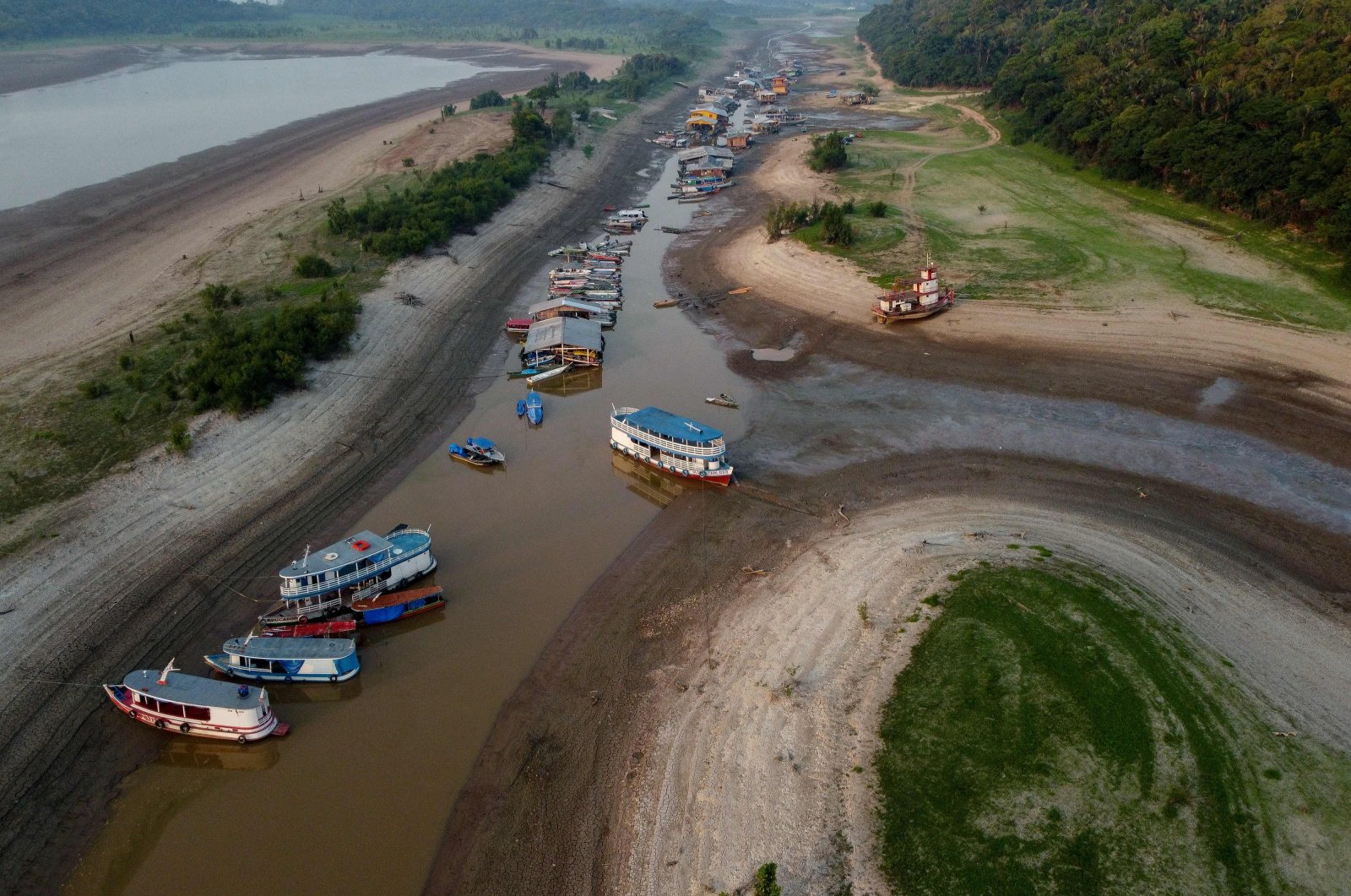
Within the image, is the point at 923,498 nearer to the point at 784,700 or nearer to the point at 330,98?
the point at 784,700

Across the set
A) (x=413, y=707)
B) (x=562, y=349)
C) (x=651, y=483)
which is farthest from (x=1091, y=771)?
(x=562, y=349)

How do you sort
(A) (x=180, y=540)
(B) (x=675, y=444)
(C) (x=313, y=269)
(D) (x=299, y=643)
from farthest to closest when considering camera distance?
(C) (x=313, y=269) < (B) (x=675, y=444) < (A) (x=180, y=540) < (D) (x=299, y=643)

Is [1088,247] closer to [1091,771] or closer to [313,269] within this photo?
[1091,771]

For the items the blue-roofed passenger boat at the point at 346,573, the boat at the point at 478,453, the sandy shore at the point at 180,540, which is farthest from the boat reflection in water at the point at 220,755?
the boat at the point at 478,453

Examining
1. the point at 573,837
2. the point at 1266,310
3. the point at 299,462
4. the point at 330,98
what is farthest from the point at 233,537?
the point at 330,98

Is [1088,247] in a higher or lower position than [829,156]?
lower
